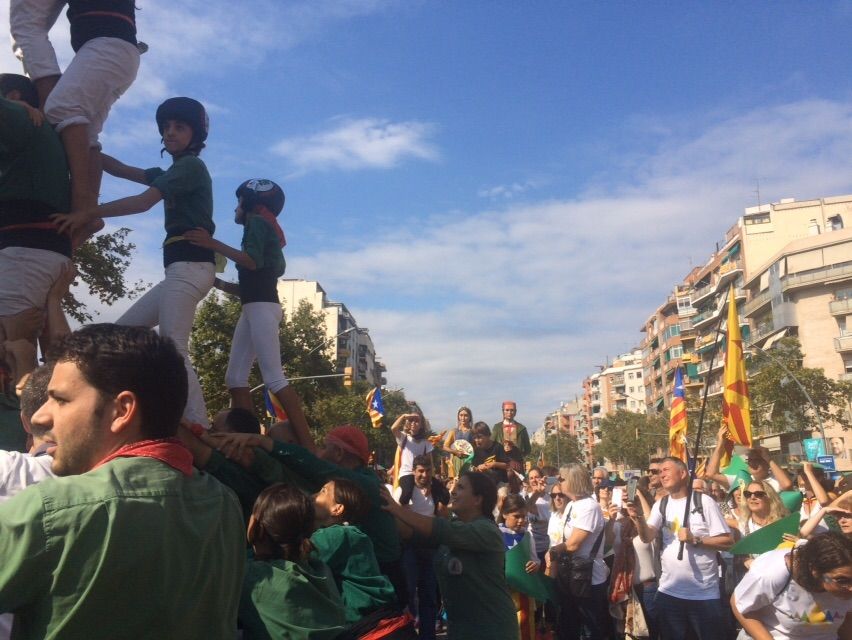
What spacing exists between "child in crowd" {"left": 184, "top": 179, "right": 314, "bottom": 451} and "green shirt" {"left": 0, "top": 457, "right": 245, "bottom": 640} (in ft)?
8.69

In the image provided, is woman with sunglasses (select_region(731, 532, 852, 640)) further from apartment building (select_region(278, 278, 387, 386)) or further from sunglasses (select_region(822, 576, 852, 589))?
apartment building (select_region(278, 278, 387, 386))

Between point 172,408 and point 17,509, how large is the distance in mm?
420

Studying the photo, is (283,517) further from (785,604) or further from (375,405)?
(375,405)

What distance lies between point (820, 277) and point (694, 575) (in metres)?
64.3

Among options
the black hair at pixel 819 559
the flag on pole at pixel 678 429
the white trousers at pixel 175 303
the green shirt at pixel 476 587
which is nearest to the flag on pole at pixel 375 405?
the flag on pole at pixel 678 429

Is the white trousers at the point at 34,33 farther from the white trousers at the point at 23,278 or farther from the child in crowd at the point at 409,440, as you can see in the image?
the child in crowd at the point at 409,440

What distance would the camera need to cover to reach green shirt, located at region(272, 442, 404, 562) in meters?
3.09

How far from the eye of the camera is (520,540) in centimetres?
741

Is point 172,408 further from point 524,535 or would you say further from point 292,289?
point 292,289

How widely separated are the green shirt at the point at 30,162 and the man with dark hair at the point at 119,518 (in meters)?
1.66

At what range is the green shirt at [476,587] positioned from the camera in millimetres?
4789

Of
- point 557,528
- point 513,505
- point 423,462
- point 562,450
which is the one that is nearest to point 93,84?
point 513,505

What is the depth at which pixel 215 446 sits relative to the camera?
2820 millimetres

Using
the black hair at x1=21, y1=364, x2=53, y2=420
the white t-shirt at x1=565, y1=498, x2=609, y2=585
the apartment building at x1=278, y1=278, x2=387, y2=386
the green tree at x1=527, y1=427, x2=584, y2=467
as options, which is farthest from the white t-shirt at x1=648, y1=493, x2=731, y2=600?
the green tree at x1=527, y1=427, x2=584, y2=467
